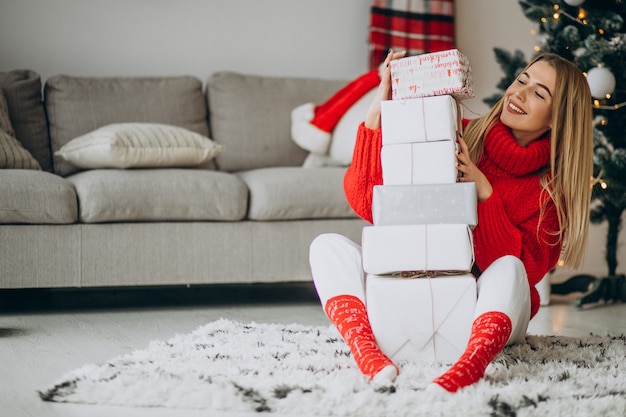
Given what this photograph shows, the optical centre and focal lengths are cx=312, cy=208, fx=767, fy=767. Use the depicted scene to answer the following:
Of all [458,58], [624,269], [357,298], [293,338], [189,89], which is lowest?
[624,269]

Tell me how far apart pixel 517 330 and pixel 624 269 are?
8.04 ft

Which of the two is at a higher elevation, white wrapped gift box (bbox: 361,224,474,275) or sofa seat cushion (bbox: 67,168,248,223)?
white wrapped gift box (bbox: 361,224,474,275)

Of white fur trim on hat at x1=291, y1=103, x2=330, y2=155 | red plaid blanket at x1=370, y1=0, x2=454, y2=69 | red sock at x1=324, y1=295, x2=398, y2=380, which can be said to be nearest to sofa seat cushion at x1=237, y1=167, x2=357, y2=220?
white fur trim on hat at x1=291, y1=103, x2=330, y2=155

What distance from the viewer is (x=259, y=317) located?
2.55 meters

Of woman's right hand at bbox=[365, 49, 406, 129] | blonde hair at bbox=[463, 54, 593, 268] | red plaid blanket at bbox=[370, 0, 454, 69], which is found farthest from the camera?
red plaid blanket at bbox=[370, 0, 454, 69]

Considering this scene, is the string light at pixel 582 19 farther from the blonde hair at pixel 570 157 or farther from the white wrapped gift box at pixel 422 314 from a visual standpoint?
the white wrapped gift box at pixel 422 314

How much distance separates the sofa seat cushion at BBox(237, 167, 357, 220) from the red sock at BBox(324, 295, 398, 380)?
1.04 meters

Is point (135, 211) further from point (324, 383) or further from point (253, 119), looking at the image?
point (324, 383)

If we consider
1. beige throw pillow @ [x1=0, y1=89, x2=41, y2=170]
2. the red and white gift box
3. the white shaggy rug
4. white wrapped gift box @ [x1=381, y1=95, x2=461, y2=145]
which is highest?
the red and white gift box

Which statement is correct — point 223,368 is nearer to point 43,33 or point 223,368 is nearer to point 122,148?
point 122,148

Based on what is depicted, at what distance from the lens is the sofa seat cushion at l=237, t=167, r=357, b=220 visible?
8.93 ft

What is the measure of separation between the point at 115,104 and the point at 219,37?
0.74 metres

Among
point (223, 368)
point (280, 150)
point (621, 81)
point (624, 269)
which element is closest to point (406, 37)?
point (280, 150)

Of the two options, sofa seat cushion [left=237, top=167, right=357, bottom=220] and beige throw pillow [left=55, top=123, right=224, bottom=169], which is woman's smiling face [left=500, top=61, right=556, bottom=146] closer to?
sofa seat cushion [left=237, top=167, right=357, bottom=220]
